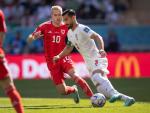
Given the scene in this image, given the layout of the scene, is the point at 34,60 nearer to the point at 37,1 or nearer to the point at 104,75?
the point at 37,1

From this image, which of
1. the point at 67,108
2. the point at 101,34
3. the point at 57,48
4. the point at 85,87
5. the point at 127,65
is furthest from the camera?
the point at 101,34

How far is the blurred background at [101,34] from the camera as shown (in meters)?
27.7

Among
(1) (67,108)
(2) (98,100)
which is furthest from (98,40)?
(1) (67,108)

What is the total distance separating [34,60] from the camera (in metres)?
28.8

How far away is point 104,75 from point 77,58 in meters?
13.9

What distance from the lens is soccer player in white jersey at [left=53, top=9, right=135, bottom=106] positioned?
48.0 feet

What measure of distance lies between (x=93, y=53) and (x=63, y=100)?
4.15 metres

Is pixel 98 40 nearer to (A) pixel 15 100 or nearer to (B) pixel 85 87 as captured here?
(B) pixel 85 87

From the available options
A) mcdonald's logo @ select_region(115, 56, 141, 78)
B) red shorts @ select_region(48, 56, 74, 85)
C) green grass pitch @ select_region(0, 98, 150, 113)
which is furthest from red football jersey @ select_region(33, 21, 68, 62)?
mcdonald's logo @ select_region(115, 56, 141, 78)

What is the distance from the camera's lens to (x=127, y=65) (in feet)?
95.3

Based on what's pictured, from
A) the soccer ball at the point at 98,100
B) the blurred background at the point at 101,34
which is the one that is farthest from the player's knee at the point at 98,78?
Result: the blurred background at the point at 101,34

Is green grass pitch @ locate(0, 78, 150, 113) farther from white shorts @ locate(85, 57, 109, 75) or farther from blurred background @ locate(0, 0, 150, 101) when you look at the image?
white shorts @ locate(85, 57, 109, 75)

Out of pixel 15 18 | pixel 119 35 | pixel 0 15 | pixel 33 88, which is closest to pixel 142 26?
pixel 119 35

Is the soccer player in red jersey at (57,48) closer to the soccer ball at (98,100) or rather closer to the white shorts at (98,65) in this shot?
the soccer ball at (98,100)
